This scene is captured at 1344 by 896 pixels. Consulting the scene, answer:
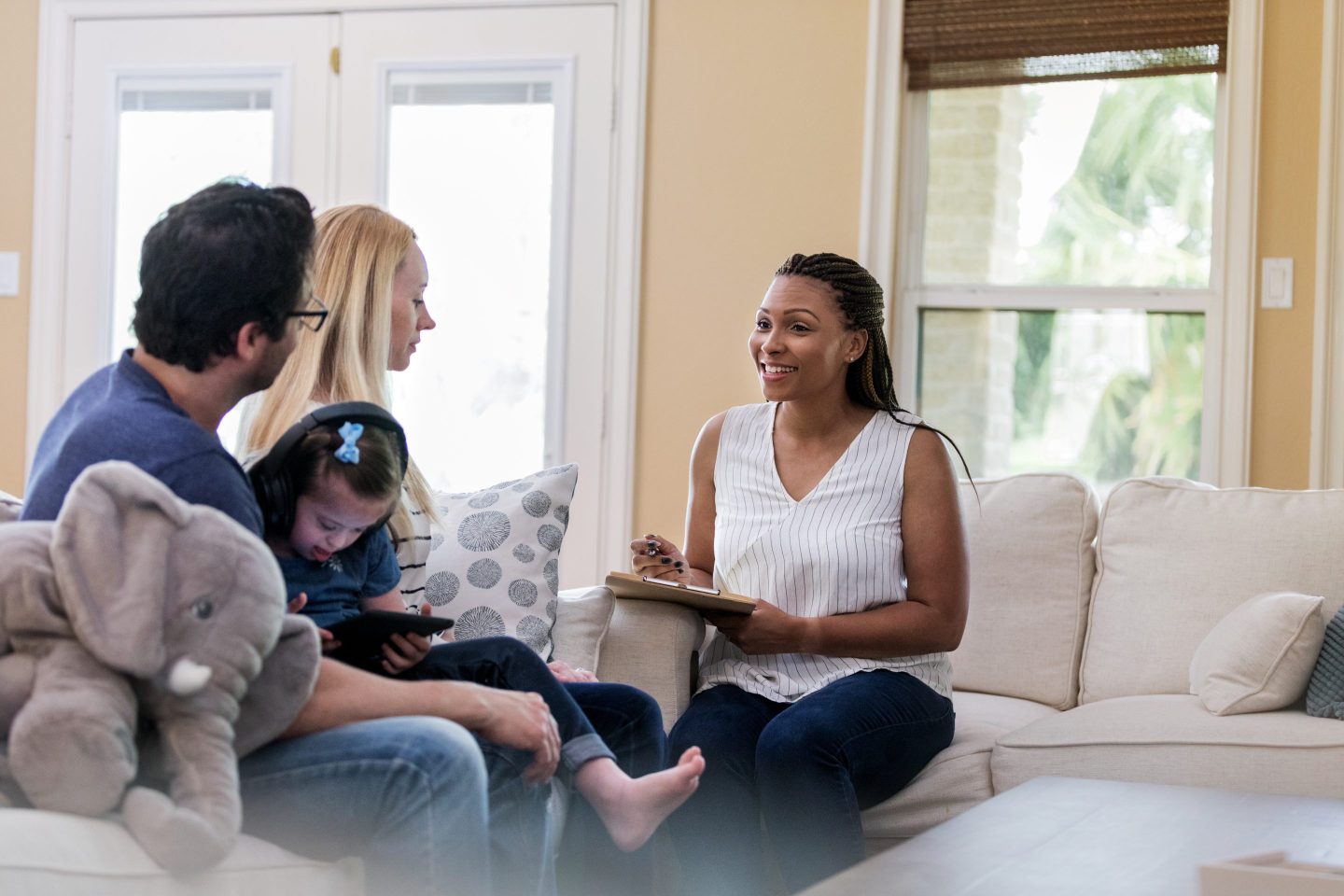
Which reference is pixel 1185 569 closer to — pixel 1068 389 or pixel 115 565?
pixel 1068 389

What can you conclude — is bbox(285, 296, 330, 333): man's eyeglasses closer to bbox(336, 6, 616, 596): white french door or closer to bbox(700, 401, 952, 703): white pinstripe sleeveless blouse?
bbox(700, 401, 952, 703): white pinstripe sleeveless blouse

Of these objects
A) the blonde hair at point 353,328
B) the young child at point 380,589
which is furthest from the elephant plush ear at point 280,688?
the blonde hair at point 353,328

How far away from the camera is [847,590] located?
2311 mm

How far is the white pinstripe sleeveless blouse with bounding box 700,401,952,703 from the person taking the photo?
2.31 meters

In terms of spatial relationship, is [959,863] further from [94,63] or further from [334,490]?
[94,63]

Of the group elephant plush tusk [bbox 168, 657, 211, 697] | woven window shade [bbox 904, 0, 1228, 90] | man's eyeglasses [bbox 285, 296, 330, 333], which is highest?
woven window shade [bbox 904, 0, 1228, 90]

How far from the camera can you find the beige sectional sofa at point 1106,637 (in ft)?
7.38

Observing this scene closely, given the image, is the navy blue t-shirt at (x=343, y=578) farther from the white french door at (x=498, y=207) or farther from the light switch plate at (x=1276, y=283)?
the light switch plate at (x=1276, y=283)

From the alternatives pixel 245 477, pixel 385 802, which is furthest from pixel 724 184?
pixel 385 802

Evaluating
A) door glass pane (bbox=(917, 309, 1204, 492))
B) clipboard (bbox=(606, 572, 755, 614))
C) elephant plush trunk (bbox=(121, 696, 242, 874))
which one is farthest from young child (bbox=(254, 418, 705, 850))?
door glass pane (bbox=(917, 309, 1204, 492))

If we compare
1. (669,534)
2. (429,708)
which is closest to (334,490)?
(429,708)

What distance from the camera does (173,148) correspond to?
4.07 metres

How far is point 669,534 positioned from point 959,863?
2500mm

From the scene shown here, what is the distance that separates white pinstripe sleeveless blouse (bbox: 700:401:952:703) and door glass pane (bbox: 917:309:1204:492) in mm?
1293
